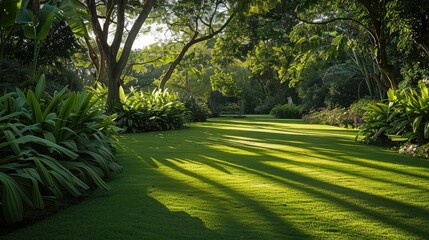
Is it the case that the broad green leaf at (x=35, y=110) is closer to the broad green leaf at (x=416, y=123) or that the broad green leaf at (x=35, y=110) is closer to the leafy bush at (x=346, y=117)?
the broad green leaf at (x=416, y=123)

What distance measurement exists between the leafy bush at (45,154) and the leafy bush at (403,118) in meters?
5.72

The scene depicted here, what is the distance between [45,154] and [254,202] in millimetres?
2128

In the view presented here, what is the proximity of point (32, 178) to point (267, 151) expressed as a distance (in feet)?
17.3

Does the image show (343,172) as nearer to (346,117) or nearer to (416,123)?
(416,123)

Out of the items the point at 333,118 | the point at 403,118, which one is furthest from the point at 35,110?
the point at 333,118

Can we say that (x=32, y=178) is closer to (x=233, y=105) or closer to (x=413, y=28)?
(x=413, y=28)

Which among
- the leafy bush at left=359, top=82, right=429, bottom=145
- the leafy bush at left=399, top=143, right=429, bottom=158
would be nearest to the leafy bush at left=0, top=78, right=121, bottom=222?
the leafy bush at left=399, top=143, right=429, bottom=158

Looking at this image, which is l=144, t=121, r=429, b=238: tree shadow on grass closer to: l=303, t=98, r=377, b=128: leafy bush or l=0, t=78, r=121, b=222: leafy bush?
l=0, t=78, r=121, b=222: leafy bush

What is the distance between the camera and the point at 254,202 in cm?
371

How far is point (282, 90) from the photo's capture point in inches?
1499

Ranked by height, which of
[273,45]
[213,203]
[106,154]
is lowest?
[213,203]

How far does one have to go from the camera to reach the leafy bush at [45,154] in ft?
9.78

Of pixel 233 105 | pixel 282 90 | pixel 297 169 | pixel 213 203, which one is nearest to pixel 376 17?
pixel 297 169

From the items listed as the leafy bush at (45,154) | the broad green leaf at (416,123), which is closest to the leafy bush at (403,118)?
the broad green leaf at (416,123)
